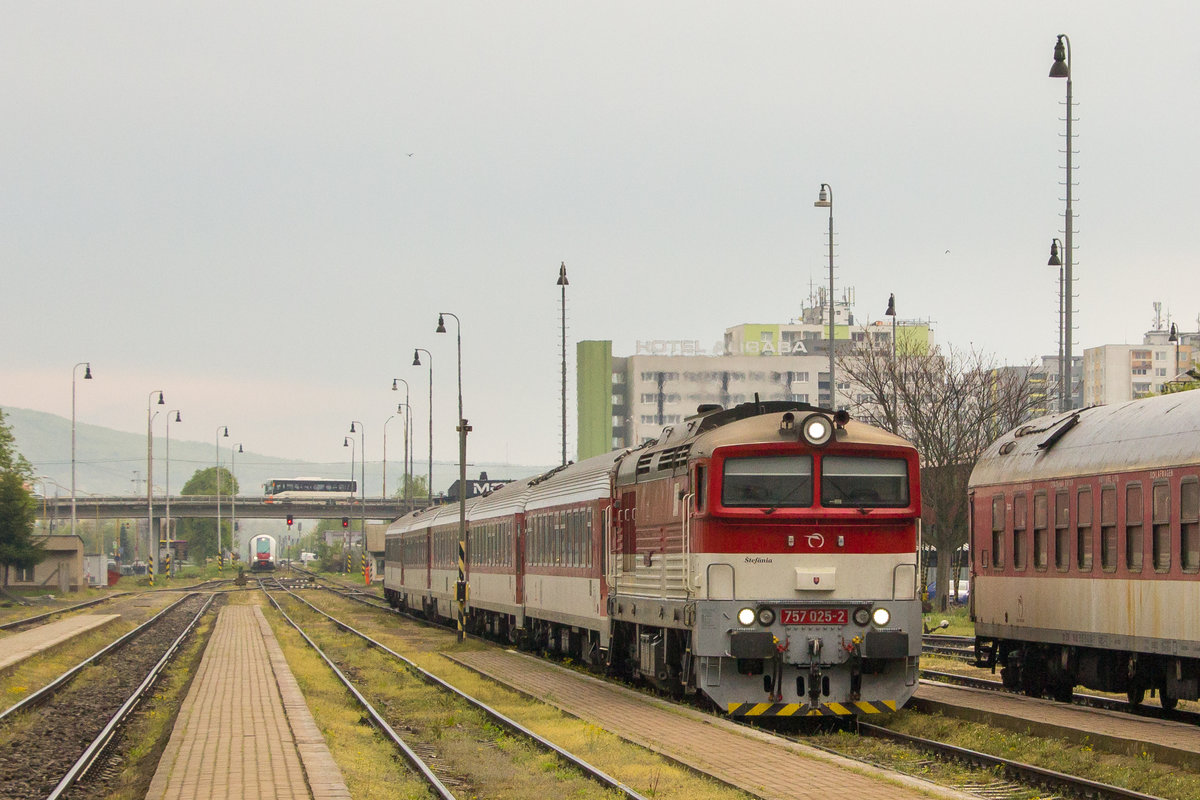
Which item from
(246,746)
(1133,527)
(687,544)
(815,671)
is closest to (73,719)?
(246,746)

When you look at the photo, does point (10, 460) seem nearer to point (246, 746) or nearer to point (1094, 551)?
point (246, 746)

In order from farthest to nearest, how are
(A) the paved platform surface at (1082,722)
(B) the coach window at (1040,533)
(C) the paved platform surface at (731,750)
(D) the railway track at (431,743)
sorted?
(B) the coach window at (1040,533) → (D) the railway track at (431,743) → (A) the paved platform surface at (1082,722) → (C) the paved platform surface at (731,750)

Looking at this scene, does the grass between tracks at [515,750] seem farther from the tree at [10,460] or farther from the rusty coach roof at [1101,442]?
the tree at [10,460]

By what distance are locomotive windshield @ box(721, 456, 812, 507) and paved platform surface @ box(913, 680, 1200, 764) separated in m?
3.29

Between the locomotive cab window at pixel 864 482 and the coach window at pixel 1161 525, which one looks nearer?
the coach window at pixel 1161 525

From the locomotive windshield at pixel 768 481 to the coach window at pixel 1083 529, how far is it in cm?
364

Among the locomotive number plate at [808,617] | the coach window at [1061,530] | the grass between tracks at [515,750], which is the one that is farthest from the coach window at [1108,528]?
the grass between tracks at [515,750]

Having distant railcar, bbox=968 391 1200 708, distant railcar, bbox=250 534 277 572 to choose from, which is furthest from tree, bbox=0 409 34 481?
distant railcar, bbox=250 534 277 572


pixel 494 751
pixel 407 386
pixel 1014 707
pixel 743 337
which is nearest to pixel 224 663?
pixel 494 751

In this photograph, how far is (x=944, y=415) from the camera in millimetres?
52188

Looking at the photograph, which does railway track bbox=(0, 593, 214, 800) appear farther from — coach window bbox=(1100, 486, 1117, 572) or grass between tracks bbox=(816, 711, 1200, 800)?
coach window bbox=(1100, 486, 1117, 572)

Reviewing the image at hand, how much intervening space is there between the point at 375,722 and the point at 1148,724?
33.0 feet

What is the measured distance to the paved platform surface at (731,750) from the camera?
44.3 feet

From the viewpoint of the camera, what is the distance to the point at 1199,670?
1702 centimetres
